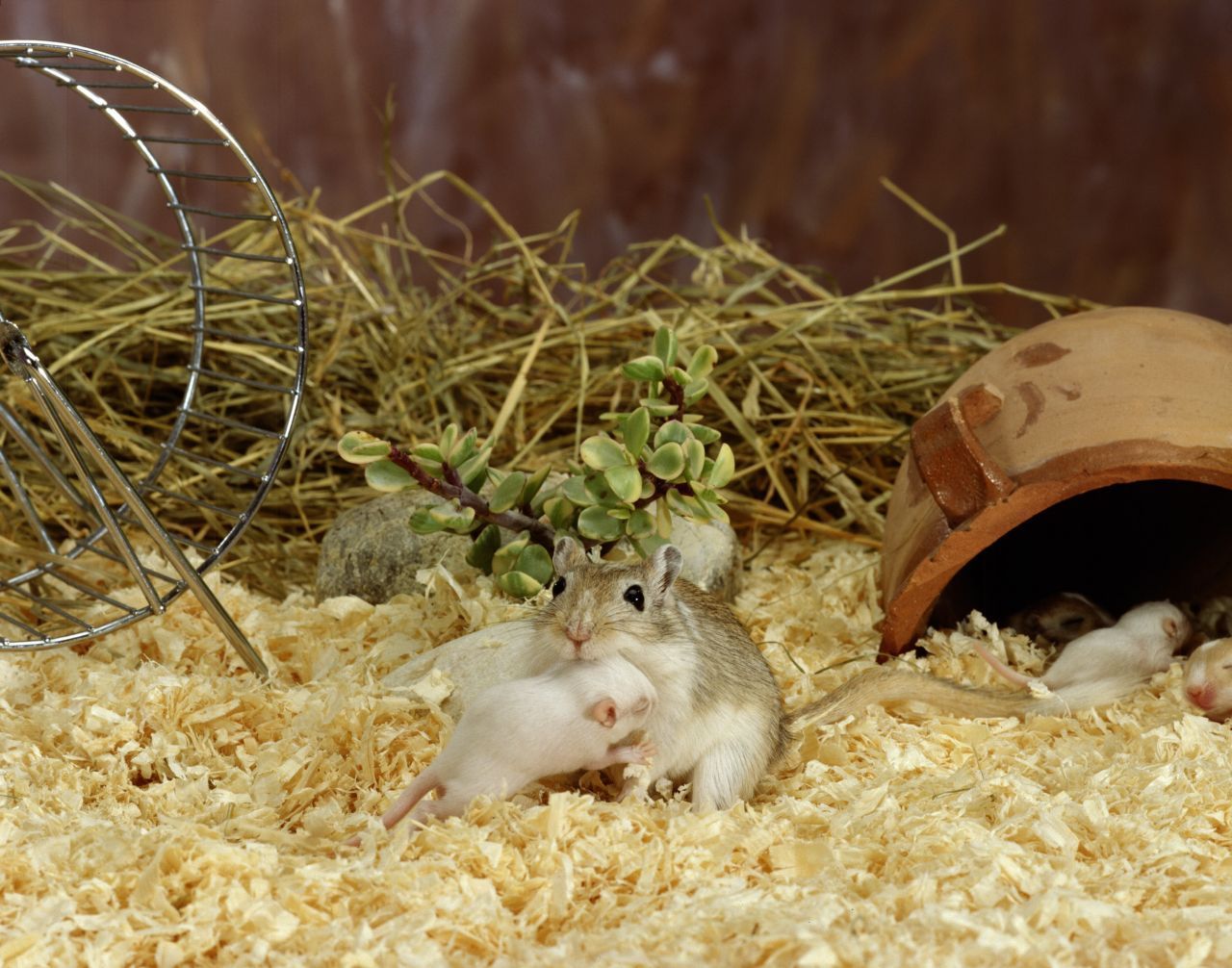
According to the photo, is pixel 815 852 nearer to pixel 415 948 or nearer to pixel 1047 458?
pixel 415 948

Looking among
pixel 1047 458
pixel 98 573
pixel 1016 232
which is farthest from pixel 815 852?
pixel 1016 232

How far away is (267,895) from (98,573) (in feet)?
2.98

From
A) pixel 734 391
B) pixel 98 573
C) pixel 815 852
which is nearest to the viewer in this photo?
pixel 815 852

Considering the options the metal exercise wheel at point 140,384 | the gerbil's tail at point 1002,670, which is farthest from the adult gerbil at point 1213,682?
the metal exercise wheel at point 140,384

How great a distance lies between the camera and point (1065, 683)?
2.06m

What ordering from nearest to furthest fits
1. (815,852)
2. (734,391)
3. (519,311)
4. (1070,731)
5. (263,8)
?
(815,852), (1070,731), (734,391), (519,311), (263,8)

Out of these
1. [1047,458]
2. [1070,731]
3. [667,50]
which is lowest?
[1070,731]

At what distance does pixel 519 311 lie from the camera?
3.32m

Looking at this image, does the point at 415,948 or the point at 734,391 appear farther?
the point at 734,391

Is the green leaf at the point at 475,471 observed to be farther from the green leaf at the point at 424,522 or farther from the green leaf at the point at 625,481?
the green leaf at the point at 625,481

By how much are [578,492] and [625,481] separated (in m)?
0.16

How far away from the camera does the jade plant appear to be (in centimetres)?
189

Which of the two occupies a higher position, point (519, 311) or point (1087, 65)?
point (1087, 65)

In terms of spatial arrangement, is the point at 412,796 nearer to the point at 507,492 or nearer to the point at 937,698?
the point at 507,492
